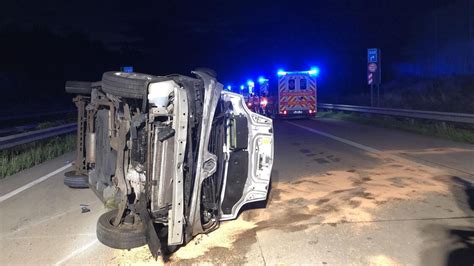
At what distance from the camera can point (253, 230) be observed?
17.5 ft

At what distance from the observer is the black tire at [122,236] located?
4777mm

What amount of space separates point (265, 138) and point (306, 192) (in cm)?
179

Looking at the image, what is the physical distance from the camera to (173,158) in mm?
4383

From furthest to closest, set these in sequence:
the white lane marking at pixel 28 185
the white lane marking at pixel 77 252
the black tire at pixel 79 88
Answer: the white lane marking at pixel 28 185 < the black tire at pixel 79 88 < the white lane marking at pixel 77 252

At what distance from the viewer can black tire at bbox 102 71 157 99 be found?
4.64 m

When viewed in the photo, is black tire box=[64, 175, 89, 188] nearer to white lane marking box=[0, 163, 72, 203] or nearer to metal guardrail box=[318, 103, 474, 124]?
white lane marking box=[0, 163, 72, 203]

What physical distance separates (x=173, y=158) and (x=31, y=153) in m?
8.27

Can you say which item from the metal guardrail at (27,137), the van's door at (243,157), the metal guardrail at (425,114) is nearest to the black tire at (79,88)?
the van's door at (243,157)

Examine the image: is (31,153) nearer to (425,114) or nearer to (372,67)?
(425,114)

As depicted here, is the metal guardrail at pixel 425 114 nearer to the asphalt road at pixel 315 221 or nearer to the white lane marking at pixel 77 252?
the asphalt road at pixel 315 221

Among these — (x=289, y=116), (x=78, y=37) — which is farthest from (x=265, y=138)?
(x=78, y=37)

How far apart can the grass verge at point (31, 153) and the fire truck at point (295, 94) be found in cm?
1290

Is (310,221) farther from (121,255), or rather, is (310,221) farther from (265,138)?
(121,255)

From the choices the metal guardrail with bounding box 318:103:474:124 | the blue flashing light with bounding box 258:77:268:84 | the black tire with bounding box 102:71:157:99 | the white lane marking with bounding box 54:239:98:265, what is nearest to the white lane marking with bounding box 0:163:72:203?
the white lane marking with bounding box 54:239:98:265
